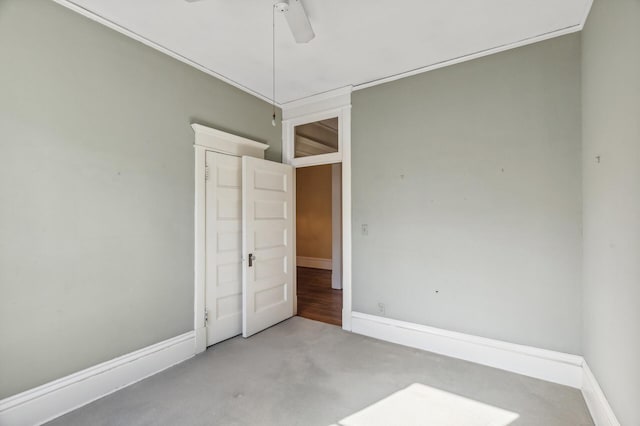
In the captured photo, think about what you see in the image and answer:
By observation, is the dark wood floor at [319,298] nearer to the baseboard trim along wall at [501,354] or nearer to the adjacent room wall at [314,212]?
the baseboard trim along wall at [501,354]

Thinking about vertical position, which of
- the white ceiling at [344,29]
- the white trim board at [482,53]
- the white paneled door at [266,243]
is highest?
the white ceiling at [344,29]

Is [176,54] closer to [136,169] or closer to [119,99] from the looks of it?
[119,99]

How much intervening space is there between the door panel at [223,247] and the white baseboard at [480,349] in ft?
4.70

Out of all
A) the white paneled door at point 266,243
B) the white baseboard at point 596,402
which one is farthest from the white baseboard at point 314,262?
the white baseboard at point 596,402

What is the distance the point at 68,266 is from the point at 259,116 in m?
2.51

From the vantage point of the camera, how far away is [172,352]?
261 centimetres

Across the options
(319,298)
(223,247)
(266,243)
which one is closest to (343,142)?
(266,243)

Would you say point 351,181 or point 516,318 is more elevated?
point 351,181

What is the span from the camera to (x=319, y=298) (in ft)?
15.7

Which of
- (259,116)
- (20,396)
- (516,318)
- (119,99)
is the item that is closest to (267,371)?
(20,396)

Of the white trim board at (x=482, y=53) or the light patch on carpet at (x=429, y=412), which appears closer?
the light patch on carpet at (x=429, y=412)

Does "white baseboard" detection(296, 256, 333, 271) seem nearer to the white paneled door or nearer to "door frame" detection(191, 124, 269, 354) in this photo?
the white paneled door

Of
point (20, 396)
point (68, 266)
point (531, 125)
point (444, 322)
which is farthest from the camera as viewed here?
point (444, 322)

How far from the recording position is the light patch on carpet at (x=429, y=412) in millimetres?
1875
